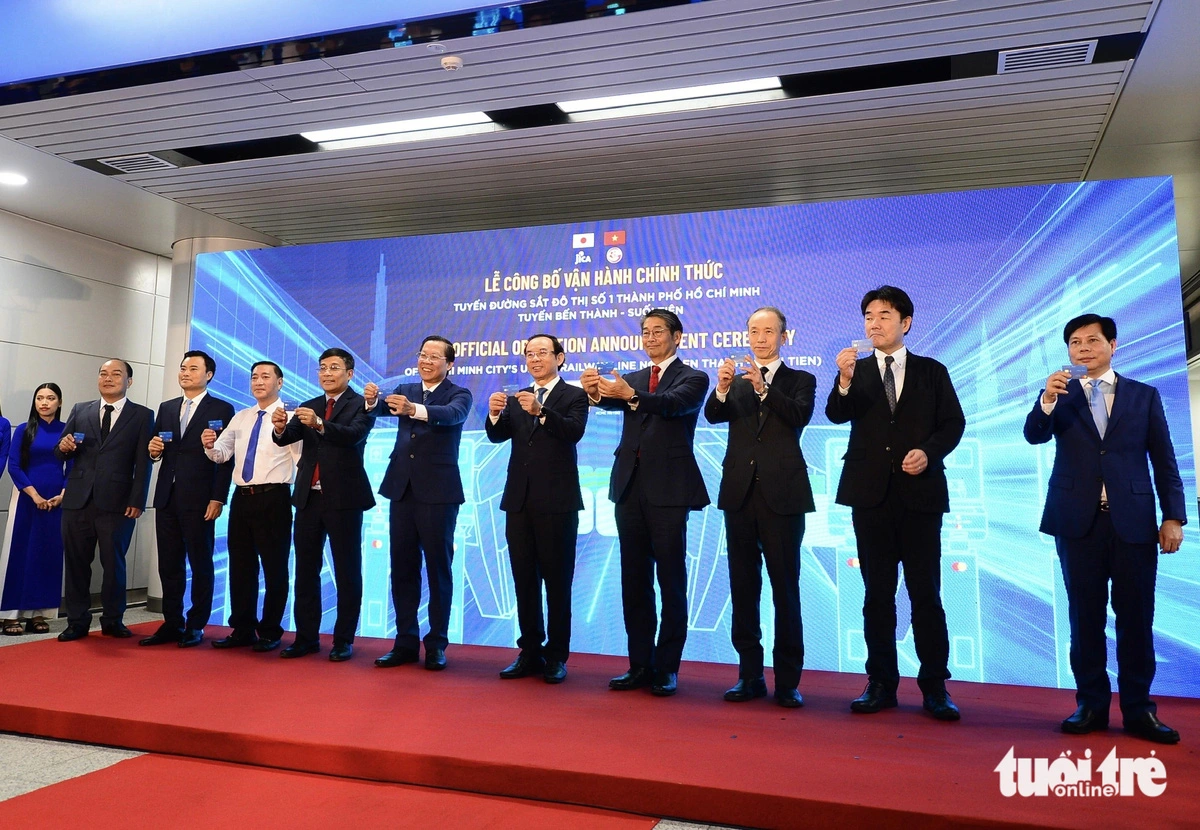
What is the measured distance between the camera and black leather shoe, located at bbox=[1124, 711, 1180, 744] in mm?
2898

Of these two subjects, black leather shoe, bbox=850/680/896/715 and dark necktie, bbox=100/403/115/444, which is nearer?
black leather shoe, bbox=850/680/896/715

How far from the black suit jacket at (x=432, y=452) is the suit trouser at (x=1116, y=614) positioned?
264cm

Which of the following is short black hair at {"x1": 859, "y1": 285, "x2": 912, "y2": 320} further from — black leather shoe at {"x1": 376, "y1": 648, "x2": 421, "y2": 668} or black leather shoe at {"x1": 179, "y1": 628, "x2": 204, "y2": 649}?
black leather shoe at {"x1": 179, "y1": 628, "x2": 204, "y2": 649}

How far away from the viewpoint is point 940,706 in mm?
3188

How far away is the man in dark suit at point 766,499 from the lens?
11.1 feet

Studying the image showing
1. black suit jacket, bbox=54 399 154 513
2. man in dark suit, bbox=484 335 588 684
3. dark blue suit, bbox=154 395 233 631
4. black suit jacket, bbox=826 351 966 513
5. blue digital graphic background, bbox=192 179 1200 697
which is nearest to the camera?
black suit jacket, bbox=826 351 966 513

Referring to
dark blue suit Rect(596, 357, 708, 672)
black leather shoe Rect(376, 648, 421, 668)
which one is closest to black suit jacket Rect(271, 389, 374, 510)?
black leather shoe Rect(376, 648, 421, 668)

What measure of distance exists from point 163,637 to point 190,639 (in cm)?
18

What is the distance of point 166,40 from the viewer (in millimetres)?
3977

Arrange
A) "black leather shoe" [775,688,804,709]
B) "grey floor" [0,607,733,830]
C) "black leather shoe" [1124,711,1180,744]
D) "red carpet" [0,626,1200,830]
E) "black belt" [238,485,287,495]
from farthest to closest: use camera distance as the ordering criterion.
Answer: "black belt" [238,485,287,495], "black leather shoe" [775,688,804,709], "black leather shoe" [1124,711,1180,744], "grey floor" [0,607,733,830], "red carpet" [0,626,1200,830]

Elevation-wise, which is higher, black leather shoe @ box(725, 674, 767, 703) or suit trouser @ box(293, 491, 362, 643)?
suit trouser @ box(293, 491, 362, 643)

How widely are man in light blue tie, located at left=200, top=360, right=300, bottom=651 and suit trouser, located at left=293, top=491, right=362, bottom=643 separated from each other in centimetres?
21

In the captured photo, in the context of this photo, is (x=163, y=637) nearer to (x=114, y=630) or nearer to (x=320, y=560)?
(x=114, y=630)

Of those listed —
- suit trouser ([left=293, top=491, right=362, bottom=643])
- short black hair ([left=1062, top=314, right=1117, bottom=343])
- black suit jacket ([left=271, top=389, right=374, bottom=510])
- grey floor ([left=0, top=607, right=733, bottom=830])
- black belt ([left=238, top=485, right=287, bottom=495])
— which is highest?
short black hair ([left=1062, top=314, right=1117, bottom=343])
